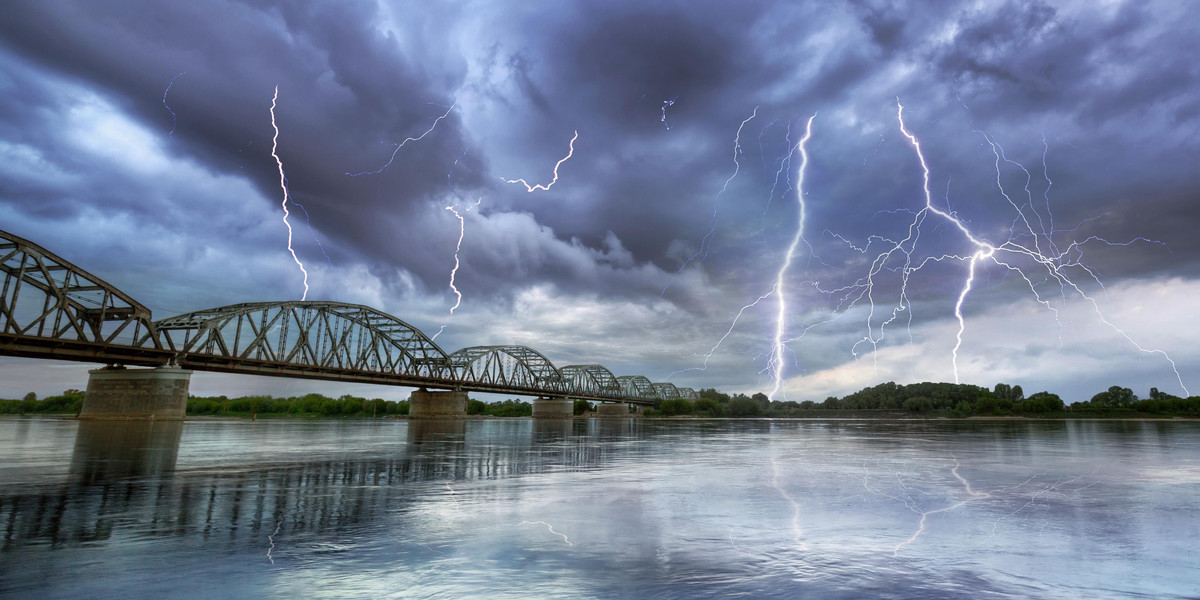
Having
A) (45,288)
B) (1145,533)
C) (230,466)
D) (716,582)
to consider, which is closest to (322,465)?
(230,466)

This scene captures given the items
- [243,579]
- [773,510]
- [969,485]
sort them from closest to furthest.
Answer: [243,579] < [773,510] < [969,485]

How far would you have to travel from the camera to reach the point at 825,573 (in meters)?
7.13

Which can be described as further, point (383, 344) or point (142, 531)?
point (383, 344)

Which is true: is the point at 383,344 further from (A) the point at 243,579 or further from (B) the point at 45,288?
(A) the point at 243,579

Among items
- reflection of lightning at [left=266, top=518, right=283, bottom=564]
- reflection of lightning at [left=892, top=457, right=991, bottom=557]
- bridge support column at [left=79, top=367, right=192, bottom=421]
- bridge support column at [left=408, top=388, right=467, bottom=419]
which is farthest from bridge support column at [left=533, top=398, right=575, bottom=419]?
reflection of lightning at [left=266, top=518, right=283, bottom=564]

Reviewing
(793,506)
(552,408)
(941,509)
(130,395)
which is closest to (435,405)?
(552,408)

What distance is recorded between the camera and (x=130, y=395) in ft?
233

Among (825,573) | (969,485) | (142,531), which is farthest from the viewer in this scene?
(969,485)

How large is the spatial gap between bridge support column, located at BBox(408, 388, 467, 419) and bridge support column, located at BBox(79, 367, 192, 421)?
7265cm

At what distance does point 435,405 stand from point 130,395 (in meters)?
76.7

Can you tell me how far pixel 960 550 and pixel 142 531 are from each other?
492 inches

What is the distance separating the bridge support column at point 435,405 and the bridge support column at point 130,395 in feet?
238

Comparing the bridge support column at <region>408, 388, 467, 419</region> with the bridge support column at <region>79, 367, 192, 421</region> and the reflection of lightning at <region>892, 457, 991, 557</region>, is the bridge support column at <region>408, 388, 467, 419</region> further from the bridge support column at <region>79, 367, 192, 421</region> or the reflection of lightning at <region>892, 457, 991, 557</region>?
the reflection of lightning at <region>892, 457, 991, 557</region>

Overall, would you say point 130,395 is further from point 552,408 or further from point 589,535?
point 552,408
